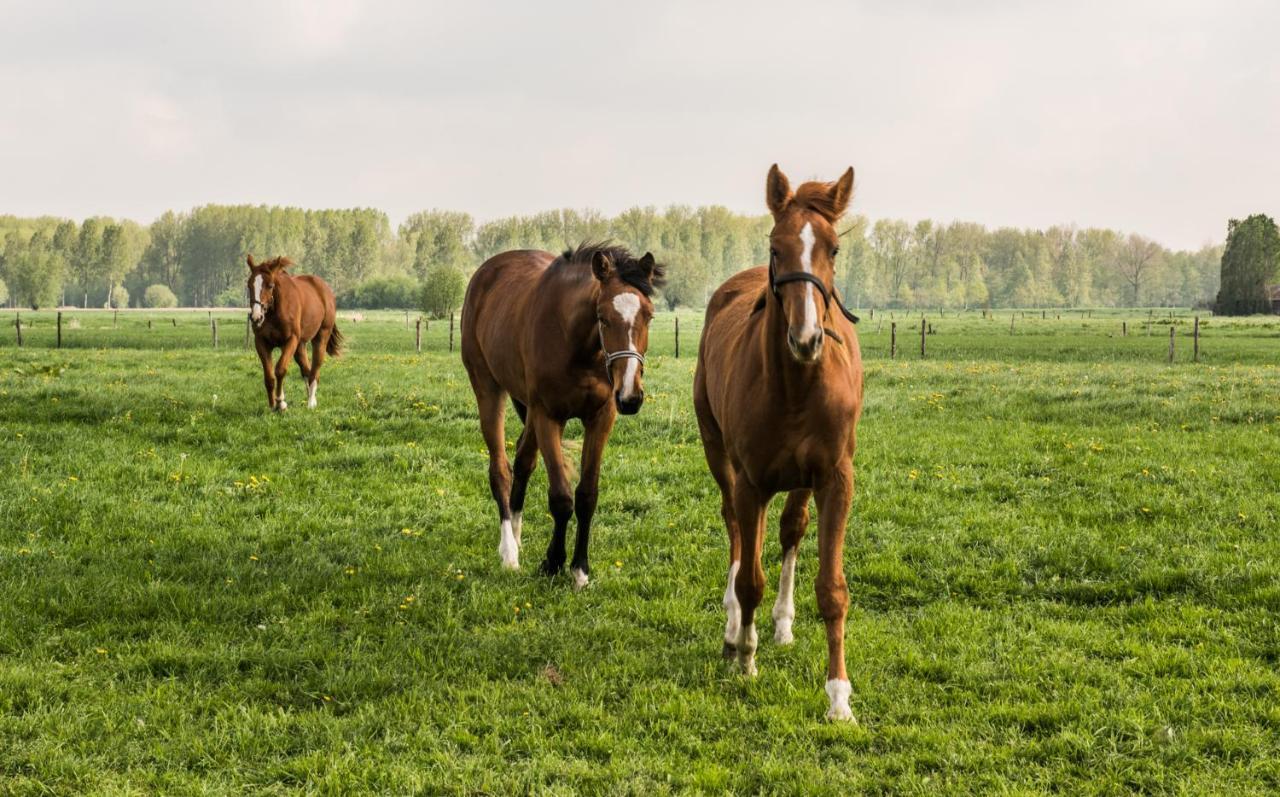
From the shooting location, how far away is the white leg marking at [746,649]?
4.81m

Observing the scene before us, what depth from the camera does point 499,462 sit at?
7.50 m

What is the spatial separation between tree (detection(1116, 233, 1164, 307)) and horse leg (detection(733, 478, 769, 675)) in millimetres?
134486

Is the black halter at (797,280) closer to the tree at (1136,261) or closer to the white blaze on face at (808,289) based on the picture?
the white blaze on face at (808,289)

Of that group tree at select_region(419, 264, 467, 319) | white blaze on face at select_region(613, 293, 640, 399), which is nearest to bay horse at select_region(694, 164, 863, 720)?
white blaze on face at select_region(613, 293, 640, 399)

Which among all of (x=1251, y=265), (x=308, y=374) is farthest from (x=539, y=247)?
(x=308, y=374)

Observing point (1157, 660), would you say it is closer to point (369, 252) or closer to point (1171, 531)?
point (1171, 531)

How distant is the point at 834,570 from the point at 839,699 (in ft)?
2.00

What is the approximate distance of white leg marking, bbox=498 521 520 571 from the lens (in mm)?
6691

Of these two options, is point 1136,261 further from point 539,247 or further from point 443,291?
point 443,291

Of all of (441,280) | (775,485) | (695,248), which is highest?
(695,248)

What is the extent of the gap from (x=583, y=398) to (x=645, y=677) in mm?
2227

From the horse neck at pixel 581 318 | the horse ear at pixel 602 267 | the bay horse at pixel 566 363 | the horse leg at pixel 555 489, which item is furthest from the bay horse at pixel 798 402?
the horse leg at pixel 555 489

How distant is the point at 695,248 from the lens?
106 meters

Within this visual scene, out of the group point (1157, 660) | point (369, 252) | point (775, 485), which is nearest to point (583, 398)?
point (775, 485)
